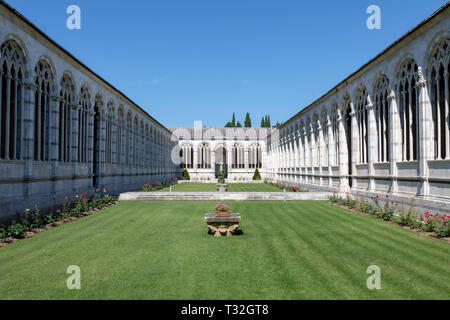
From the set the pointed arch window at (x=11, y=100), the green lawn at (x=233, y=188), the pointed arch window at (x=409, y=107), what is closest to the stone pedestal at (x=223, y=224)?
the pointed arch window at (x=11, y=100)

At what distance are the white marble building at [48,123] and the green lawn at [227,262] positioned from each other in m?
3.12

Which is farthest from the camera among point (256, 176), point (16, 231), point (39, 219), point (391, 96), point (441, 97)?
point (256, 176)

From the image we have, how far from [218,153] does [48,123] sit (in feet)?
175

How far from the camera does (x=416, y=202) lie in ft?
46.0

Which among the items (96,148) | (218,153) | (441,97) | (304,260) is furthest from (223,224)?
(218,153)

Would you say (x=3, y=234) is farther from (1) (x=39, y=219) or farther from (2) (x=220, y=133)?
(2) (x=220, y=133)

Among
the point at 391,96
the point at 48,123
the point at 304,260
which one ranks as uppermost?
the point at 391,96

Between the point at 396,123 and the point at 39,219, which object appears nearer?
Result: the point at 39,219

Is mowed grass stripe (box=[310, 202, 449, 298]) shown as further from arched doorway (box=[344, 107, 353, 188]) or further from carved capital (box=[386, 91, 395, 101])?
arched doorway (box=[344, 107, 353, 188])

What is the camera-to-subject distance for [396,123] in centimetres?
1655

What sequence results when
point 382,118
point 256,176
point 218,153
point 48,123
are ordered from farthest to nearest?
point 218,153 < point 256,176 < point 382,118 < point 48,123

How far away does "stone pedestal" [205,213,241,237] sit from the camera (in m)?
11.4

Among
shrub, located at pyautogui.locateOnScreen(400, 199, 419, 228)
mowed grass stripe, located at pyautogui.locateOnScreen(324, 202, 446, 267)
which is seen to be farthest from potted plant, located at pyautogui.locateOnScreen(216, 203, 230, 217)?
shrub, located at pyautogui.locateOnScreen(400, 199, 419, 228)

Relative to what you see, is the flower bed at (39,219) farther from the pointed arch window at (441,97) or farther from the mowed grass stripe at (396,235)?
the pointed arch window at (441,97)
